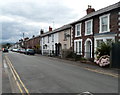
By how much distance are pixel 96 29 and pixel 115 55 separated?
6.94 m

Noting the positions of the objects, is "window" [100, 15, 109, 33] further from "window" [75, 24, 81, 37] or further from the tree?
"window" [75, 24, 81, 37]

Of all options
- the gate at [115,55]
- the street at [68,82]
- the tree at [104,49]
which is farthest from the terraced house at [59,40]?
the street at [68,82]

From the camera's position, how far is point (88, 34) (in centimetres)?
2102

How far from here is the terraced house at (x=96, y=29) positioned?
16438mm

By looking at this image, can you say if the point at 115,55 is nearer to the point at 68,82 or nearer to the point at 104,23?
the point at 104,23

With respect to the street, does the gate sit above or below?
above

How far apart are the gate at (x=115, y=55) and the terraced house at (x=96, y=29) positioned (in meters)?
2.76

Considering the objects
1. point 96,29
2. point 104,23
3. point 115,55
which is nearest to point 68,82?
point 115,55

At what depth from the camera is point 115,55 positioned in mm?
13273

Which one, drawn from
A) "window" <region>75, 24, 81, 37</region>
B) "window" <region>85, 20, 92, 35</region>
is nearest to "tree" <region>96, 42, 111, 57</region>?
"window" <region>85, 20, 92, 35</region>

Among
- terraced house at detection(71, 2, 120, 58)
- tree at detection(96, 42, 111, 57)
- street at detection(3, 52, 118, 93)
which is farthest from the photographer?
terraced house at detection(71, 2, 120, 58)

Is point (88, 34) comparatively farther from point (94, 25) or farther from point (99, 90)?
point (99, 90)

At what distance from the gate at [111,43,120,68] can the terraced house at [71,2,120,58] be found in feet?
9.06

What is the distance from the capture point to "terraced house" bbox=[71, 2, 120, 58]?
16.4m
